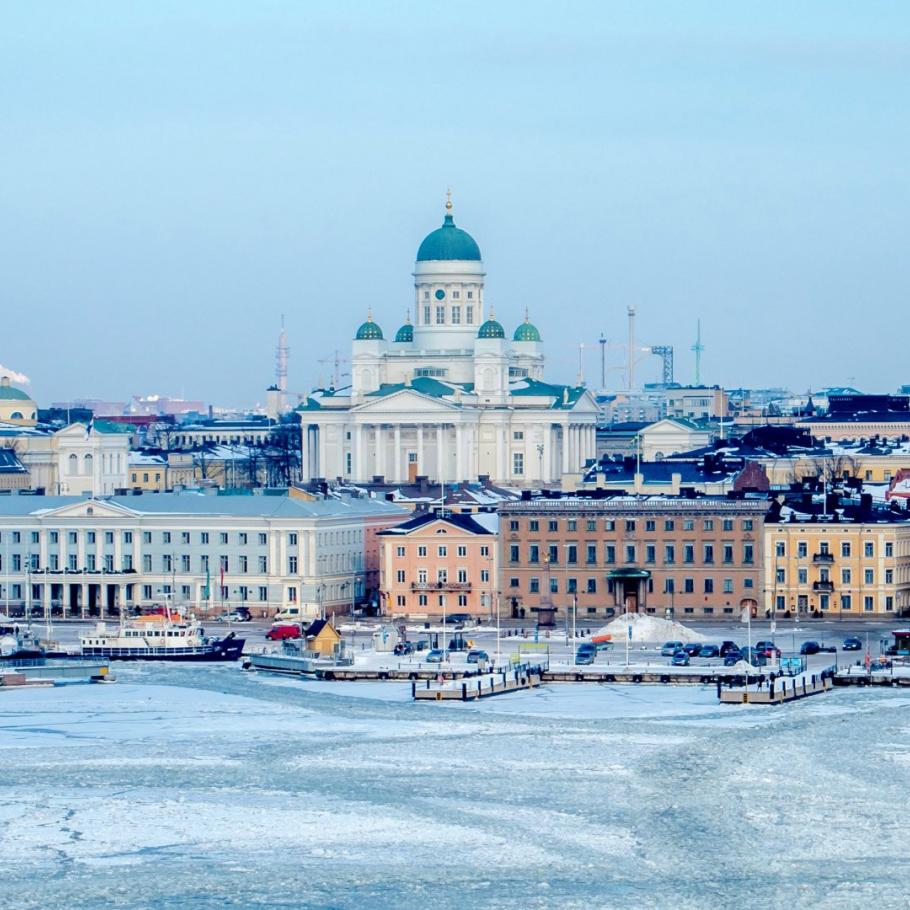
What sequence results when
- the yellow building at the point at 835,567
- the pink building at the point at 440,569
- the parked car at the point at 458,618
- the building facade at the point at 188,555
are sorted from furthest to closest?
1. the building facade at the point at 188,555
2. the pink building at the point at 440,569
3. the parked car at the point at 458,618
4. the yellow building at the point at 835,567

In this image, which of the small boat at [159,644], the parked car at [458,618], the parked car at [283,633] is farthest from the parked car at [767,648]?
the parked car at [458,618]

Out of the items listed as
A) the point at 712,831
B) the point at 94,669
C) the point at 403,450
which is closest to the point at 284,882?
the point at 712,831

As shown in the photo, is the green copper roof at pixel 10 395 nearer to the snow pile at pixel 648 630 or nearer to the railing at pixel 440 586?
the railing at pixel 440 586

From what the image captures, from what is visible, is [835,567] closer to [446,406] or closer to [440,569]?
[440,569]

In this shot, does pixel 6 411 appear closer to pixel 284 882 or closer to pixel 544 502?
pixel 544 502

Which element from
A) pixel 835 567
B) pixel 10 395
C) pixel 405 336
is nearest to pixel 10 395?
pixel 10 395

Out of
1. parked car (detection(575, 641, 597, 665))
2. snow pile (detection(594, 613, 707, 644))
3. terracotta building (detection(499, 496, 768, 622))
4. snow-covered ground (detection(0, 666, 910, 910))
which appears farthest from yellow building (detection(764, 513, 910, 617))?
snow-covered ground (detection(0, 666, 910, 910))
